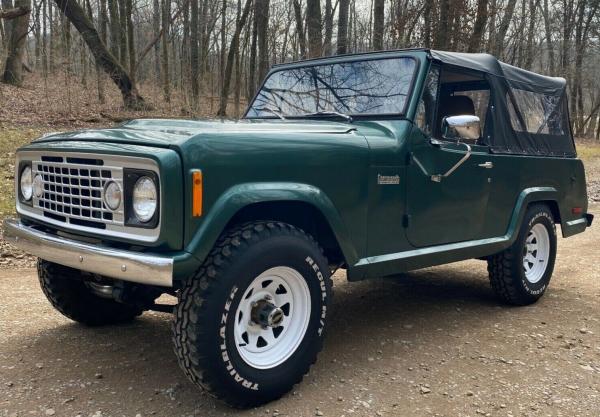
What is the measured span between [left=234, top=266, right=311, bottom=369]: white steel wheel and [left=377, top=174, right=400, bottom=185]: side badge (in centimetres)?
88

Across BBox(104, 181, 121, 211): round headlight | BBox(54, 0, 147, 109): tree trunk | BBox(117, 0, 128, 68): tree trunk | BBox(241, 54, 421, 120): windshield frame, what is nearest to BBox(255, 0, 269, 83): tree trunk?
BBox(54, 0, 147, 109): tree trunk

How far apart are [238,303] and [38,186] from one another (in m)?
1.40

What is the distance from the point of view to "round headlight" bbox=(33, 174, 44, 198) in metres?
3.15

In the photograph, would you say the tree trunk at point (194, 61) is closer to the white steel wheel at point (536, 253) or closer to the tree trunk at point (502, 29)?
the tree trunk at point (502, 29)

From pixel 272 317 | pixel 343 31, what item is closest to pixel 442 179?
pixel 272 317

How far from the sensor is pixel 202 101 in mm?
19047

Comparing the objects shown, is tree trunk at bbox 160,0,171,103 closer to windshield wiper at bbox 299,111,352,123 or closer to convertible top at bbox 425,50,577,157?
convertible top at bbox 425,50,577,157

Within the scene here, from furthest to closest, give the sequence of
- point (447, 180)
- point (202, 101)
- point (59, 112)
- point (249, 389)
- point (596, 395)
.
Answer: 1. point (202, 101)
2. point (59, 112)
3. point (447, 180)
4. point (596, 395)
5. point (249, 389)

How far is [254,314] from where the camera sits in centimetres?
291

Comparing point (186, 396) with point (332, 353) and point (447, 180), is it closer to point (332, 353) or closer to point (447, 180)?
point (332, 353)

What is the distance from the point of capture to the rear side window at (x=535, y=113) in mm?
4887

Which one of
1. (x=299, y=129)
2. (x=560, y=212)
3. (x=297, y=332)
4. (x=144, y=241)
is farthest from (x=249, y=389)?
(x=560, y=212)

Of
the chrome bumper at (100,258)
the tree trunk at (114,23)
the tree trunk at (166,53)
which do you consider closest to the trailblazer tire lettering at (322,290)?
the chrome bumper at (100,258)

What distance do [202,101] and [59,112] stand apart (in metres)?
6.21
